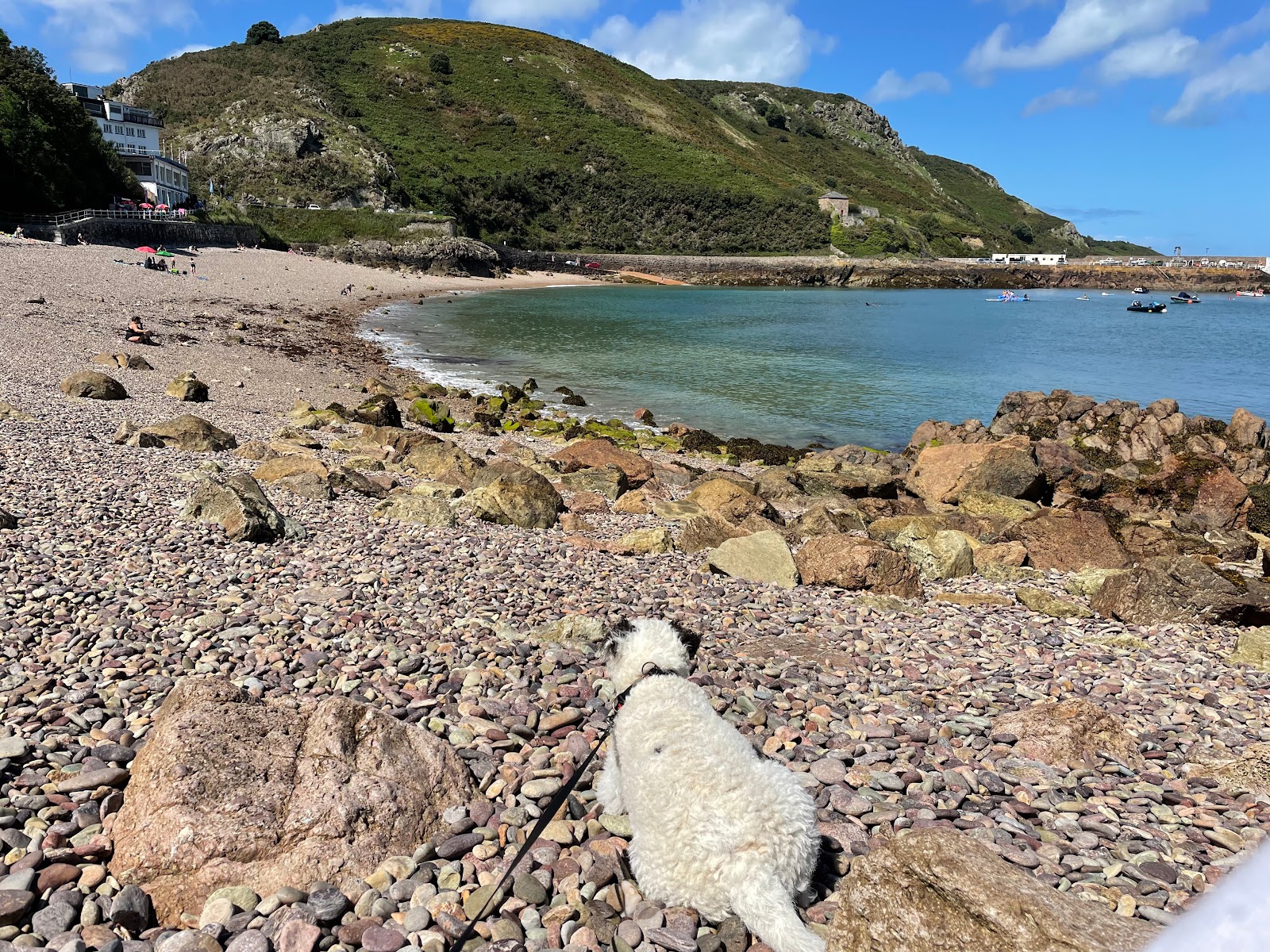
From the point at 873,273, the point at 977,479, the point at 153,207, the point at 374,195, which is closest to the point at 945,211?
the point at 873,273

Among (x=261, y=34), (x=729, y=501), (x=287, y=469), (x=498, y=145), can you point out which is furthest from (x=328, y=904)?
(x=261, y=34)

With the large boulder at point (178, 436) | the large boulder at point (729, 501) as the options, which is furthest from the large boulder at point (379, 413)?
the large boulder at point (729, 501)

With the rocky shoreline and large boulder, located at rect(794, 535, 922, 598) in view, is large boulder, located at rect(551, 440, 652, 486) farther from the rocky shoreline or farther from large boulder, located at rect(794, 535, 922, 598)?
large boulder, located at rect(794, 535, 922, 598)

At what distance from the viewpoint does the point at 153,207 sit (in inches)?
2566

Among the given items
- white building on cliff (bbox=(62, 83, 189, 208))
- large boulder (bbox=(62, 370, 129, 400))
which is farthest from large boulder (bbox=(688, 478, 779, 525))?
white building on cliff (bbox=(62, 83, 189, 208))

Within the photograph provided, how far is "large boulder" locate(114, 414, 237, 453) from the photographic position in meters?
12.3

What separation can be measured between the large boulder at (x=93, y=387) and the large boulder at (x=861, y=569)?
613 inches

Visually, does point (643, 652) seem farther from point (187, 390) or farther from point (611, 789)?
point (187, 390)

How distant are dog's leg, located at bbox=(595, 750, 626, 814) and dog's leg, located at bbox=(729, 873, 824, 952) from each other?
97cm

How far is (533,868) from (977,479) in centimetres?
1386

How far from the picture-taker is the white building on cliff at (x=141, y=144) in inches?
2931

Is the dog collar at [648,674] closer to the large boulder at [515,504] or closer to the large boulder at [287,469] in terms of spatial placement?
the large boulder at [515,504]

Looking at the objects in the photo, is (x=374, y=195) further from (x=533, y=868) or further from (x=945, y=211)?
(x=945, y=211)

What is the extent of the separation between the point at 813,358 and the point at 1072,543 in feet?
109
